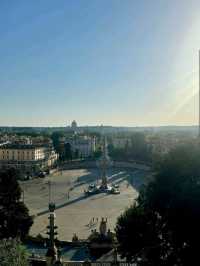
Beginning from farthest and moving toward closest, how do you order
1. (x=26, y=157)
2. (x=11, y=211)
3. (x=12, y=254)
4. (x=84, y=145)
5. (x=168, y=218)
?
(x=84, y=145) → (x=26, y=157) → (x=11, y=211) → (x=168, y=218) → (x=12, y=254)

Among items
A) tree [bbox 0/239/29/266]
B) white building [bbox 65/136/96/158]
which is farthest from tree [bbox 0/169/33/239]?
white building [bbox 65/136/96/158]

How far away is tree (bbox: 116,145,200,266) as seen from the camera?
55.4 ft

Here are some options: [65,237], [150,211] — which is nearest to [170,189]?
[150,211]

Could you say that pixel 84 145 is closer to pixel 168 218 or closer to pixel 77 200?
pixel 77 200

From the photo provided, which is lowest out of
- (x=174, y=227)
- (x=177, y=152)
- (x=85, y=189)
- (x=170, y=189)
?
(x=85, y=189)

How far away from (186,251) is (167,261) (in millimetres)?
1075

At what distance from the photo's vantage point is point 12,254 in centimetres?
1516

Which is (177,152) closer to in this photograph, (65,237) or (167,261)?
(167,261)

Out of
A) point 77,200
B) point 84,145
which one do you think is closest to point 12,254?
point 77,200

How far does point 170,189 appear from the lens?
721 inches

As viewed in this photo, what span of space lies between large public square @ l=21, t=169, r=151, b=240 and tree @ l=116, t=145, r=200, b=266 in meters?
8.79

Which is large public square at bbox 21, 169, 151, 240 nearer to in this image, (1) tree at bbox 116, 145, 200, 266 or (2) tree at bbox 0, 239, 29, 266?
→ (1) tree at bbox 116, 145, 200, 266

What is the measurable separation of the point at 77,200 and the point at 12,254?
3455 cm

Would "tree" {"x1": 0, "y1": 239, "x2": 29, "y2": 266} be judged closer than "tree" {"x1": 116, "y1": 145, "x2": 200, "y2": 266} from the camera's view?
Yes
